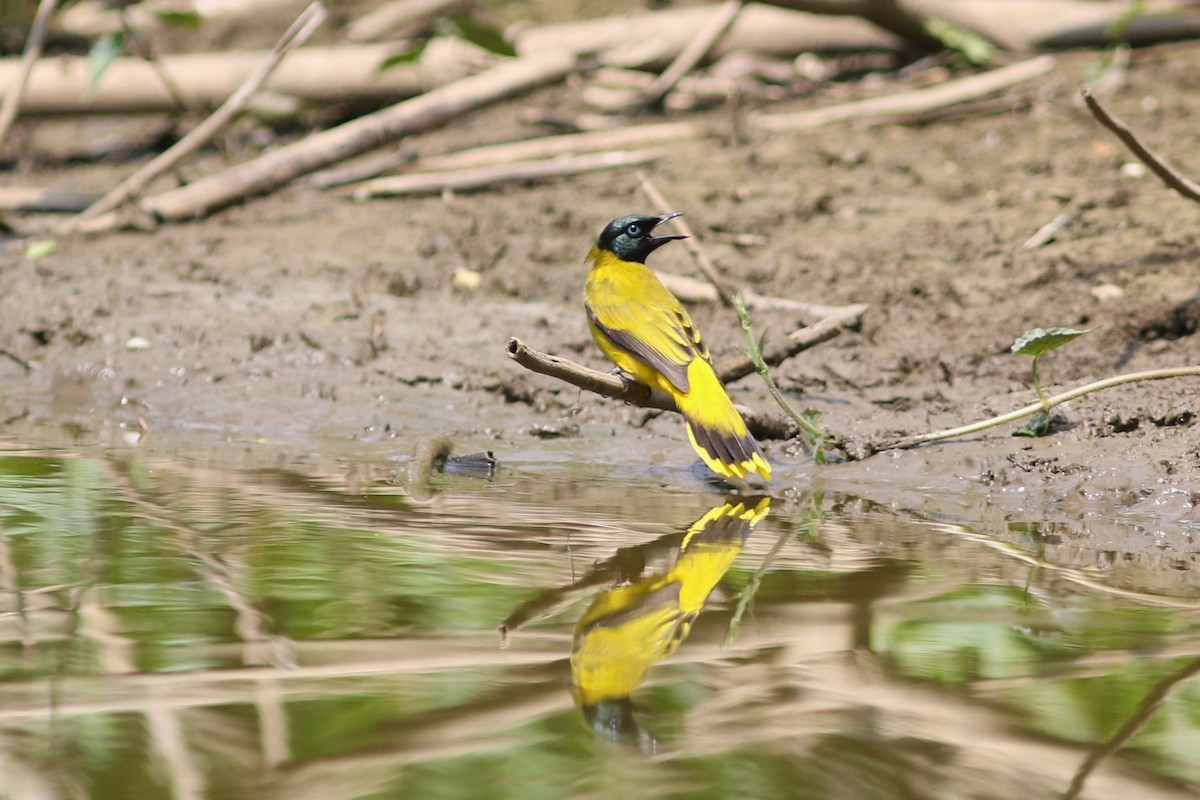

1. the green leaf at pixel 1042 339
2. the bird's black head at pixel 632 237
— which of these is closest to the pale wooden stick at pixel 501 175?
the bird's black head at pixel 632 237

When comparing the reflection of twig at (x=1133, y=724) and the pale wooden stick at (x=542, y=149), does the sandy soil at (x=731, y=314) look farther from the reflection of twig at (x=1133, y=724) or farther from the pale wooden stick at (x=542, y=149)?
the reflection of twig at (x=1133, y=724)

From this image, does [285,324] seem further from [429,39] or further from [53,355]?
[429,39]

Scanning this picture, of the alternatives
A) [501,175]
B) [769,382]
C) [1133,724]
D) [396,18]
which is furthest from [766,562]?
[396,18]

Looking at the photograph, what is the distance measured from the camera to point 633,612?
328cm

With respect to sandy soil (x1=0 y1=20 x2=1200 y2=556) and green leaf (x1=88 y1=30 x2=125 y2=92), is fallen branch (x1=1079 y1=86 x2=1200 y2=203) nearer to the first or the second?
sandy soil (x1=0 y1=20 x2=1200 y2=556)

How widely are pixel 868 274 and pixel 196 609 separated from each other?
4.70 metres

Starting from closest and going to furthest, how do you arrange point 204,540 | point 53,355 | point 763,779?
point 763,779
point 204,540
point 53,355

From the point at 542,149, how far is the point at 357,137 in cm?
131

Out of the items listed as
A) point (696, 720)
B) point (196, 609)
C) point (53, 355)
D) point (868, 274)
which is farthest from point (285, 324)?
point (696, 720)

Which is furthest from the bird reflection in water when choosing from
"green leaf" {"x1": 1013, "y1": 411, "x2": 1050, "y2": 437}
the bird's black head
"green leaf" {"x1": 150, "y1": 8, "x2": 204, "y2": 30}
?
"green leaf" {"x1": 150, "y1": 8, "x2": 204, "y2": 30}

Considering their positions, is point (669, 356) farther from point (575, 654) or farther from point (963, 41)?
point (963, 41)

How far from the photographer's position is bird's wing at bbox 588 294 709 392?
4.82 meters

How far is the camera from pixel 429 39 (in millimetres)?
9758

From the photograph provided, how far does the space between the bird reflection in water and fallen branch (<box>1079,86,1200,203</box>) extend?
1.92 meters
